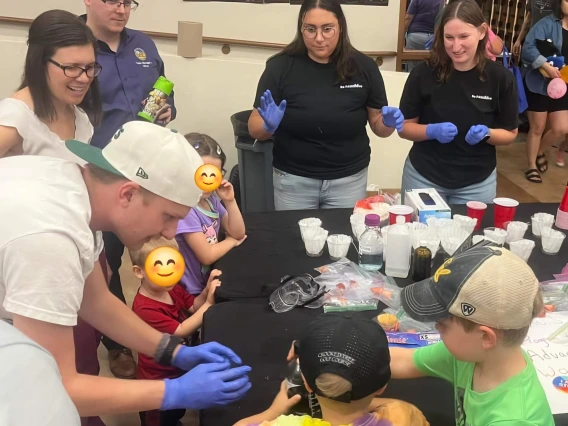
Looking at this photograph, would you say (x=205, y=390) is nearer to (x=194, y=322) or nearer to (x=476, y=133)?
(x=194, y=322)

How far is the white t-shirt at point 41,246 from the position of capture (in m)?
1.14

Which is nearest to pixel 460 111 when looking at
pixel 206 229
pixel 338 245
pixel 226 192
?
pixel 338 245

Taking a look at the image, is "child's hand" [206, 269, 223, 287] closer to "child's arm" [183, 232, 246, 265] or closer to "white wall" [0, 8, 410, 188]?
"child's arm" [183, 232, 246, 265]

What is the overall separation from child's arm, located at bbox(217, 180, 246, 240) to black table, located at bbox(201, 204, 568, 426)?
0.05 metres

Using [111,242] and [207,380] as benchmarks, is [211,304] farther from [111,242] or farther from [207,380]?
[111,242]

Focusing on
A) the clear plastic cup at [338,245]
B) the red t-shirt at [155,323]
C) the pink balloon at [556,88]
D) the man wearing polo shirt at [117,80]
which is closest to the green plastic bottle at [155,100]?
the man wearing polo shirt at [117,80]

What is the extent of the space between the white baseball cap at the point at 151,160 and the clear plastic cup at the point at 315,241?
73 cm

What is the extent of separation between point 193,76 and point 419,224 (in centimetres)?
251

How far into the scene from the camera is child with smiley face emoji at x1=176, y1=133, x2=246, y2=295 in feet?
6.81

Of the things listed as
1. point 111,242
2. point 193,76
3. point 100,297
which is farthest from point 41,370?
point 193,76

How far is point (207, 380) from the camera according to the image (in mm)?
1386

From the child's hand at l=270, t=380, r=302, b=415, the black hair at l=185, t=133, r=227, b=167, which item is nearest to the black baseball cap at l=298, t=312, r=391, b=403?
the child's hand at l=270, t=380, r=302, b=415

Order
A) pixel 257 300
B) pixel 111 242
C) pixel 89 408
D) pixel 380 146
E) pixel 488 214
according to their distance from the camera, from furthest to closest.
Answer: pixel 380 146, pixel 111 242, pixel 488 214, pixel 257 300, pixel 89 408

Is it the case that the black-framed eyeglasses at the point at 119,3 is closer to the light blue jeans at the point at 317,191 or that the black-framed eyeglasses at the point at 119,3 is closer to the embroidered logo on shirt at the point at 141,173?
Answer: the light blue jeans at the point at 317,191
